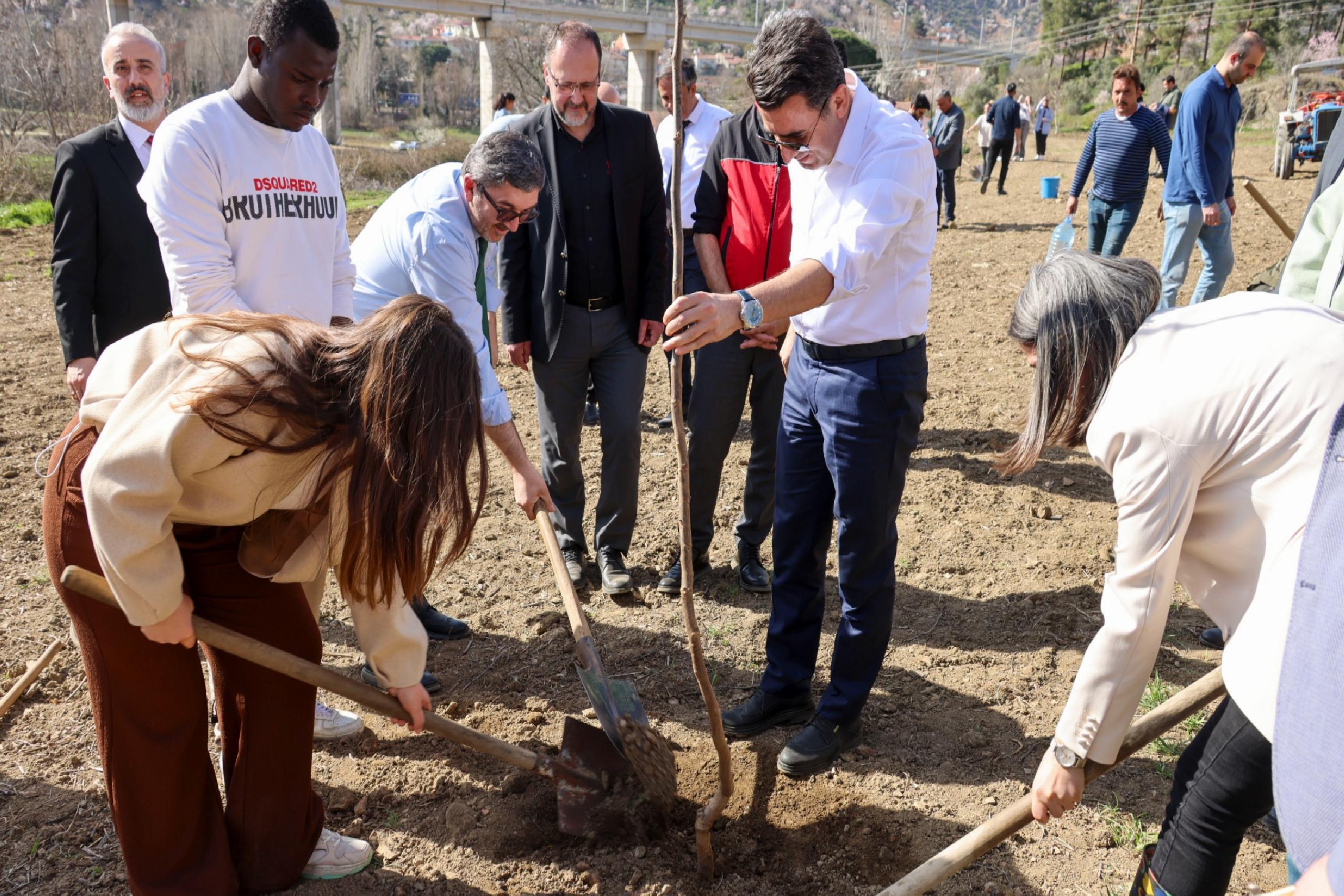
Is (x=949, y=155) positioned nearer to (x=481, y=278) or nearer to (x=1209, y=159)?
(x=1209, y=159)

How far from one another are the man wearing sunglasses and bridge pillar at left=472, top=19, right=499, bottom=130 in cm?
3279

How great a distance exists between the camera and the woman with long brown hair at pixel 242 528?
1.73 meters

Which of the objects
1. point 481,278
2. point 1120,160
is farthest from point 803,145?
point 1120,160

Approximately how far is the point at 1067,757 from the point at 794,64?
1.77 m

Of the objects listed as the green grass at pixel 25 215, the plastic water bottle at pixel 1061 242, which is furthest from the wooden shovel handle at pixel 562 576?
the green grass at pixel 25 215

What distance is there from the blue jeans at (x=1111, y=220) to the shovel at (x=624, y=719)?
571cm

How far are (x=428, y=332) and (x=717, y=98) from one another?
132ft

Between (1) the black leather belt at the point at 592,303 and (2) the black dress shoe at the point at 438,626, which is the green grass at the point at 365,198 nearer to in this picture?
(1) the black leather belt at the point at 592,303

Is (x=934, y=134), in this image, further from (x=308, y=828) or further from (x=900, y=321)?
(x=308, y=828)

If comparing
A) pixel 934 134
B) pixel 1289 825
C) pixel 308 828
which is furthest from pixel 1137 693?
pixel 934 134

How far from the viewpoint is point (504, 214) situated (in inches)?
119

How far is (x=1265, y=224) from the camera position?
11.0 metres

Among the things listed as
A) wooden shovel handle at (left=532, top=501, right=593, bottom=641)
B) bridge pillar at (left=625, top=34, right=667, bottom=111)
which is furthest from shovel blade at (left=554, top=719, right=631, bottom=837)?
bridge pillar at (left=625, top=34, right=667, bottom=111)

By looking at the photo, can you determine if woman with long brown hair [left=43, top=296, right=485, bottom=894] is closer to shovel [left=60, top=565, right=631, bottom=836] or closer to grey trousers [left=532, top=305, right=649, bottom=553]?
shovel [left=60, top=565, right=631, bottom=836]
